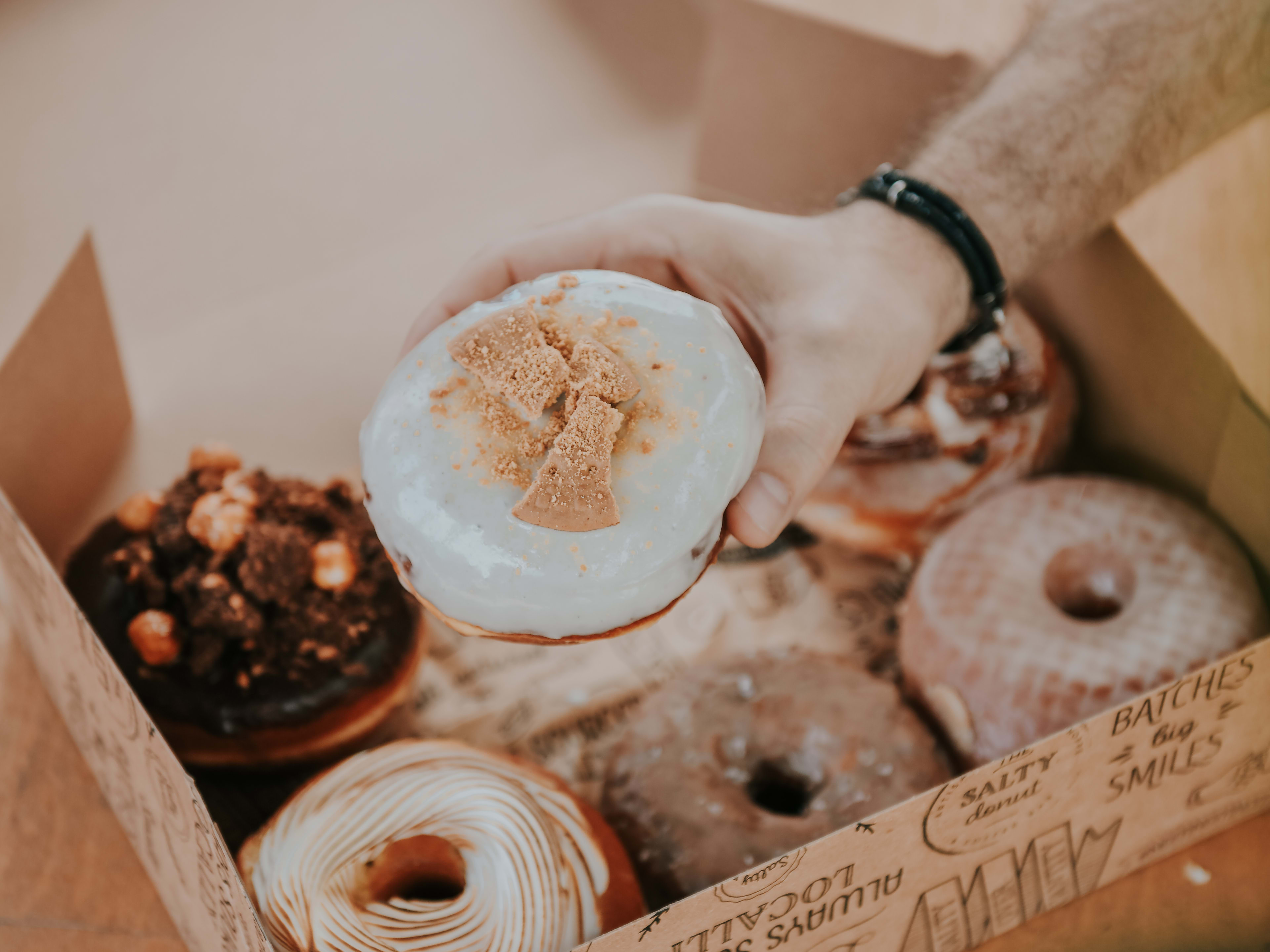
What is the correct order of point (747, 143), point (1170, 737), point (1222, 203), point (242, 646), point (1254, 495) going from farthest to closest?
1. point (747, 143)
2. point (1222, 203)
3. point (1254, 495)
4. point (242, 646)
5. point (1170, 737)

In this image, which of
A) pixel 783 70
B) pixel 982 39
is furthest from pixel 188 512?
pixel 982 39

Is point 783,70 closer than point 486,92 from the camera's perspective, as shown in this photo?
Yes

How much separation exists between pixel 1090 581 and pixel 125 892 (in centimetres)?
122

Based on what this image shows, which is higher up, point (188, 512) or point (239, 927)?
point (239, 927)

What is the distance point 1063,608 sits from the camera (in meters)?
1.38

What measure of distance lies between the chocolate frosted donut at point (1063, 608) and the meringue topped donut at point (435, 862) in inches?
18.8

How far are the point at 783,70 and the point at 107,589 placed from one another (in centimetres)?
132

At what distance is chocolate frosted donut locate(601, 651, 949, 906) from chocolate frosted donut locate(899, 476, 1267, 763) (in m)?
0.08

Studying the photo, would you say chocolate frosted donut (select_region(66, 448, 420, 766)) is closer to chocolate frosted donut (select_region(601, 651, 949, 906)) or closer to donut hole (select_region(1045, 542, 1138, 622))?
chocolate frosted donut (select_region(601, 651, 949, 906))

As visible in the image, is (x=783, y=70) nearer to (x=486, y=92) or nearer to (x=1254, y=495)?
(x=486, y=92)

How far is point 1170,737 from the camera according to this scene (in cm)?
92

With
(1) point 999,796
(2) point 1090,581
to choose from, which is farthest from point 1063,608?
(1) point 999,796

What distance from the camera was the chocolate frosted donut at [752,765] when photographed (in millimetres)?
1124

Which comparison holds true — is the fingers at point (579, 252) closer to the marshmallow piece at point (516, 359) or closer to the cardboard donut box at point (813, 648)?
the marshmallow piece at point (516, 359)
